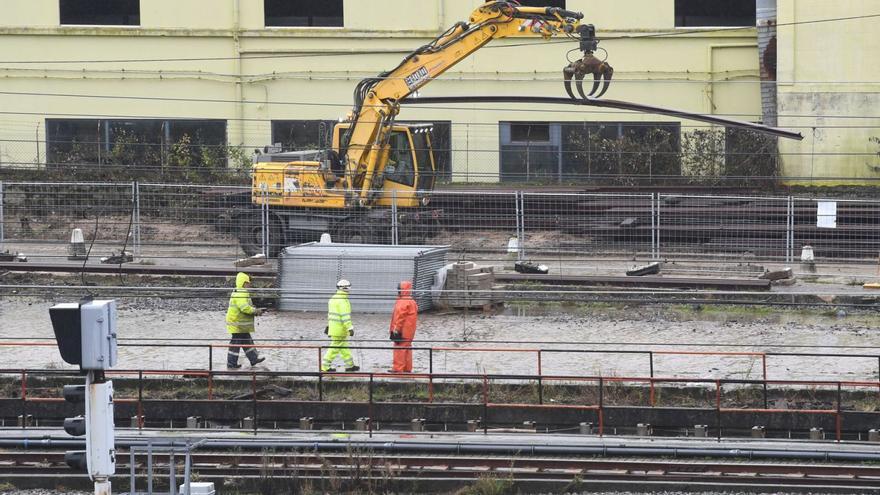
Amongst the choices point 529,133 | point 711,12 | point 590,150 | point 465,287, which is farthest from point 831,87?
point 465,287

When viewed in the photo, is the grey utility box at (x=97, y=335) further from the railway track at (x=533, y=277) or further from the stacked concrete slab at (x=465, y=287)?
the railway track at (x=533, y=277)

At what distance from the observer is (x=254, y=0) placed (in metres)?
37.6

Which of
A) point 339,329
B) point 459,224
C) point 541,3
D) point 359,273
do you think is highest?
point 541,3

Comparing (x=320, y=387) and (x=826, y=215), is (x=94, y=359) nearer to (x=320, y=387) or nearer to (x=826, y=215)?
(x=320, y=387)

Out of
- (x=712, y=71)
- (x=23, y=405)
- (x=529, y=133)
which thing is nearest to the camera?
(x=23, y=405)

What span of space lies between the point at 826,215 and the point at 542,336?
730 cm

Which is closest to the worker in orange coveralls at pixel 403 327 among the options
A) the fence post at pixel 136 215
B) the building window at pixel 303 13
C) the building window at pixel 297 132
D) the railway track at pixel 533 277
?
the railway track at pixel 533 277

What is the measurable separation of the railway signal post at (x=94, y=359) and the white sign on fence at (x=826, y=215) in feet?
62.7

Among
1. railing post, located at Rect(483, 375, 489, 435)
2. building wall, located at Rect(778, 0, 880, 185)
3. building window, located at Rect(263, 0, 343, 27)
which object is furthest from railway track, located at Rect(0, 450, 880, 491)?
building window, located at Rect(263, 0, 343, 27)

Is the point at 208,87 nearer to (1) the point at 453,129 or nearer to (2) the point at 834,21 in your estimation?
(1) the point at 453,129

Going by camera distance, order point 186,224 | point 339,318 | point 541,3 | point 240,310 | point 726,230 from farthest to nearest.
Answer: point 541,3
point 186,224
point 726,230
point 240,310
point 339,318

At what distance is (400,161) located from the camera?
28.9m

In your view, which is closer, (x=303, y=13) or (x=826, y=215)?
(x=826, y=215)

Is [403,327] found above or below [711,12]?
below
